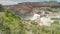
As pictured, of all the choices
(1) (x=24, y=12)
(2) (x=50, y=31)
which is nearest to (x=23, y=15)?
(1) (x=24, y=12)

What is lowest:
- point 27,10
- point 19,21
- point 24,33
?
point 24,33

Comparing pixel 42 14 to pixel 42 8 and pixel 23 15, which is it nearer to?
pixel 42 8

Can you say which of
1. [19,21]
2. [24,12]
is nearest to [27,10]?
[24,12]

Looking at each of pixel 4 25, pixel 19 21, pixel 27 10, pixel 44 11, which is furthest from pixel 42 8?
pixel 4 25

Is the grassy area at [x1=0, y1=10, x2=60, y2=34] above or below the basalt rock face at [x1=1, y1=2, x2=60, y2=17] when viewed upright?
below

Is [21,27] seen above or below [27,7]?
below

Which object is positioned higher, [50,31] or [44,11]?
[44,11]

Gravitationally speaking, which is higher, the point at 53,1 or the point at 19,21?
the point at 53,1

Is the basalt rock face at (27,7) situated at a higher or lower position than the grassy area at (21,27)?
higher

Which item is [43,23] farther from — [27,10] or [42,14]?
[27,10]
